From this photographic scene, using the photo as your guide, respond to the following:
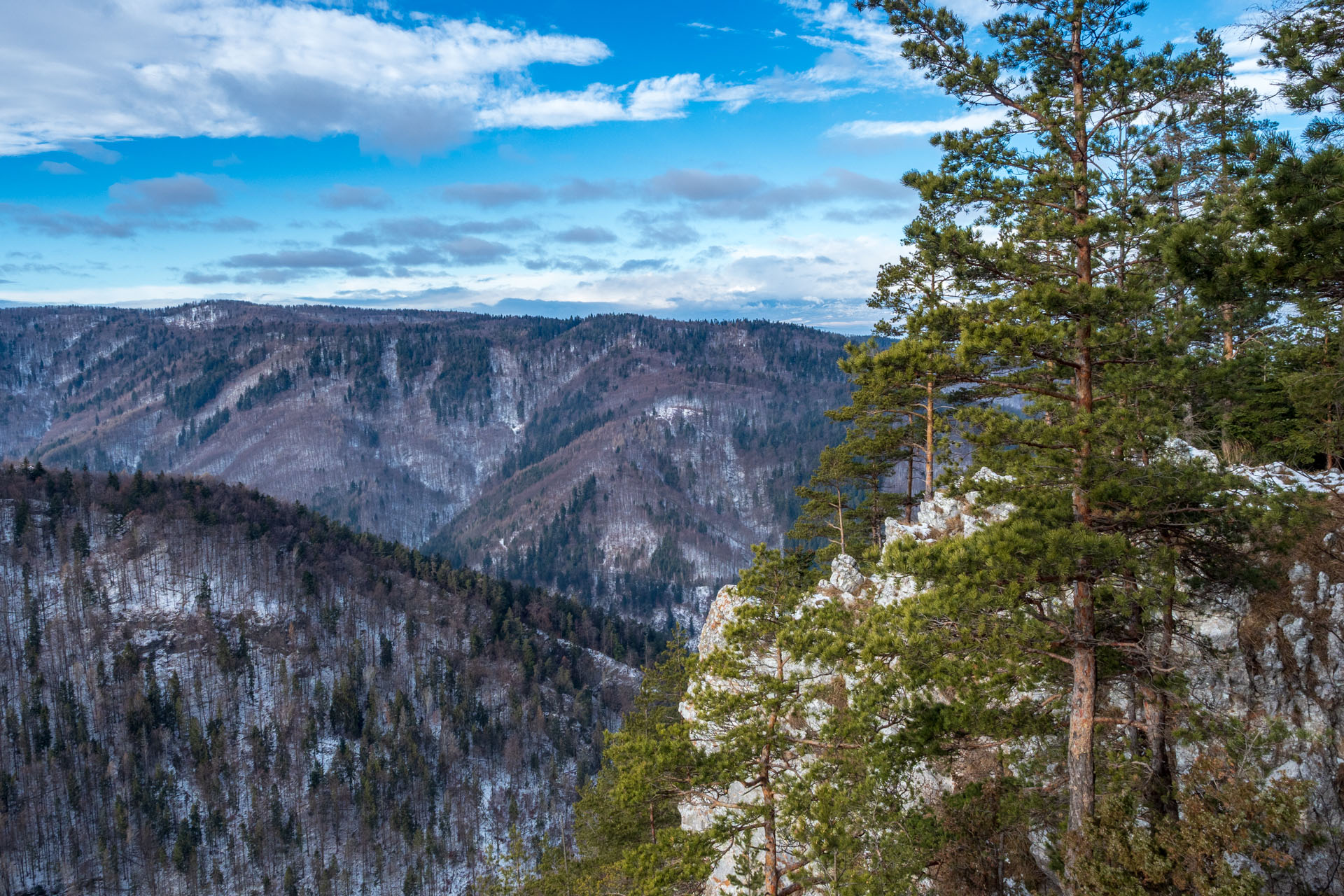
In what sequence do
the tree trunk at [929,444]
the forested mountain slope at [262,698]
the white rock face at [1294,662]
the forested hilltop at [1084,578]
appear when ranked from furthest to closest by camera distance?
the forested mountain slope at [262,698]
the tree trunk at [929,444]
the white rock face at [1294,662]
the forested hilltop at [1084,578]

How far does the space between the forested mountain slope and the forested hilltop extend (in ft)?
334

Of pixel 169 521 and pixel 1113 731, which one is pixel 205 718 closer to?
pixel 169 521

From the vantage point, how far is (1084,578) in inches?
465

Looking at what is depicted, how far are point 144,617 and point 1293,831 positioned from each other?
590ft

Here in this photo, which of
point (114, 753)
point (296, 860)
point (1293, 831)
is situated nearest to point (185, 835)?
point (296, 860)

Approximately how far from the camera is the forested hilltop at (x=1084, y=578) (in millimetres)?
11039

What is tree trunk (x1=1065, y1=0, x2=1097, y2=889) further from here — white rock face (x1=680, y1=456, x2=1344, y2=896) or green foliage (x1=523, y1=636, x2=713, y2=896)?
green foliage (x1=523, y1=636, x2=713, y2=896)

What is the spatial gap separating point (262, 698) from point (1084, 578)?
15848 centimetres

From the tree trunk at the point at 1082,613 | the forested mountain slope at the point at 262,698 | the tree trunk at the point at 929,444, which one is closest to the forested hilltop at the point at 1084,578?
the tree trunk at the point at 1082,613

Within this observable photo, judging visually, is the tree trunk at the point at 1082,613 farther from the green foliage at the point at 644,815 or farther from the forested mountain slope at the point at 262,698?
the forested mountain slope at the point at 262,698

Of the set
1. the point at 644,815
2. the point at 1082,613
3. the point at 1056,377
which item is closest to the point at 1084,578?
the point at 1082,613

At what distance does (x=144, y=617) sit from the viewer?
14262 cm

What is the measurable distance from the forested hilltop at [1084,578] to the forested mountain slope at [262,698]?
10167cm

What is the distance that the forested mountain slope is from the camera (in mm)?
113250
